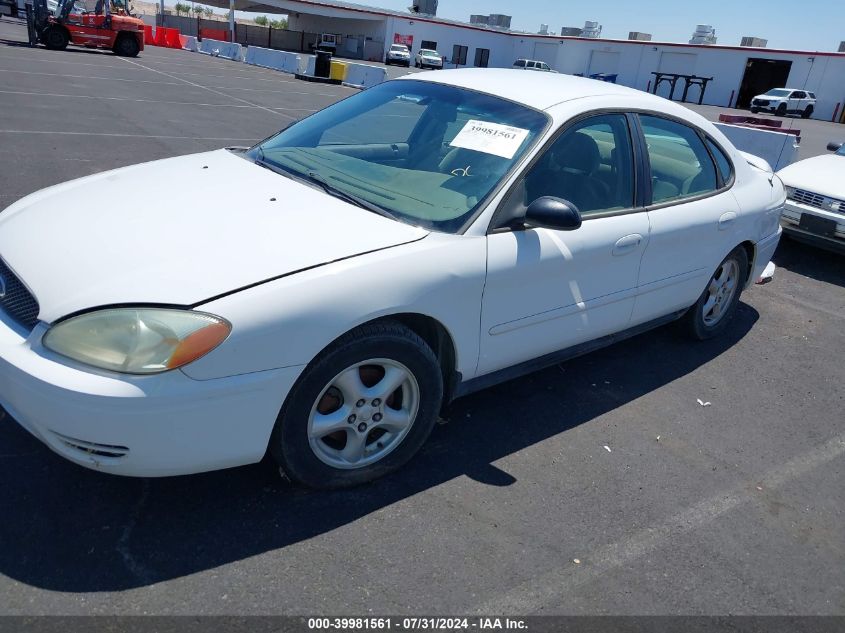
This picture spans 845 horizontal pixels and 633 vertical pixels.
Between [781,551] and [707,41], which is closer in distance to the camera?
[781,551]

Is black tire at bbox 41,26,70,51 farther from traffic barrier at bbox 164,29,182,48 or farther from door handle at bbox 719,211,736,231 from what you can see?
door handle at bbox 719,211,736,231

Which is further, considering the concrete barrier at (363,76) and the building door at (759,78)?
the building door at (759,78)

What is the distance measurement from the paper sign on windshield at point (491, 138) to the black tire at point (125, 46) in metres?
27.1

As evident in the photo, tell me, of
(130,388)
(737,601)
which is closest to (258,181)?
(130,388)

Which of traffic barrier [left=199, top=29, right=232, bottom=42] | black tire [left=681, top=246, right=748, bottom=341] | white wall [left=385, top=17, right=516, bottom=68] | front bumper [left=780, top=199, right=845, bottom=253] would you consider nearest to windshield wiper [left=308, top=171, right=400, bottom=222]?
black tire [left=681, top=246, right=748, bottom=341]

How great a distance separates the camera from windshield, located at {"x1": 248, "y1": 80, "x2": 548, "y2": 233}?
3.10m

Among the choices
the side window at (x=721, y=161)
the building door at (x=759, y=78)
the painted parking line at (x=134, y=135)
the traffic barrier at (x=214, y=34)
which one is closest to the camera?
the side window at (x=721, y=161)

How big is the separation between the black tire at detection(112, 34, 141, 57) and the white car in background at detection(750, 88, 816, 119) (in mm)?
32693

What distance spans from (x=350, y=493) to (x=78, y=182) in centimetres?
205

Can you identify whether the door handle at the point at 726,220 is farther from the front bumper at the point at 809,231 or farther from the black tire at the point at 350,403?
the front bumper at the point at 809,231

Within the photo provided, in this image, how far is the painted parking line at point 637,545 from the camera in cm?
244

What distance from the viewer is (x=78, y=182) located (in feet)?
11.1

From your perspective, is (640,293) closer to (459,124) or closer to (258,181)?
(459,124)

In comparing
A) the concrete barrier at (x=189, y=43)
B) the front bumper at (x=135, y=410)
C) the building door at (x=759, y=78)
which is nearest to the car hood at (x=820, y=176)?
the front bumper at (x=135, y=410)
